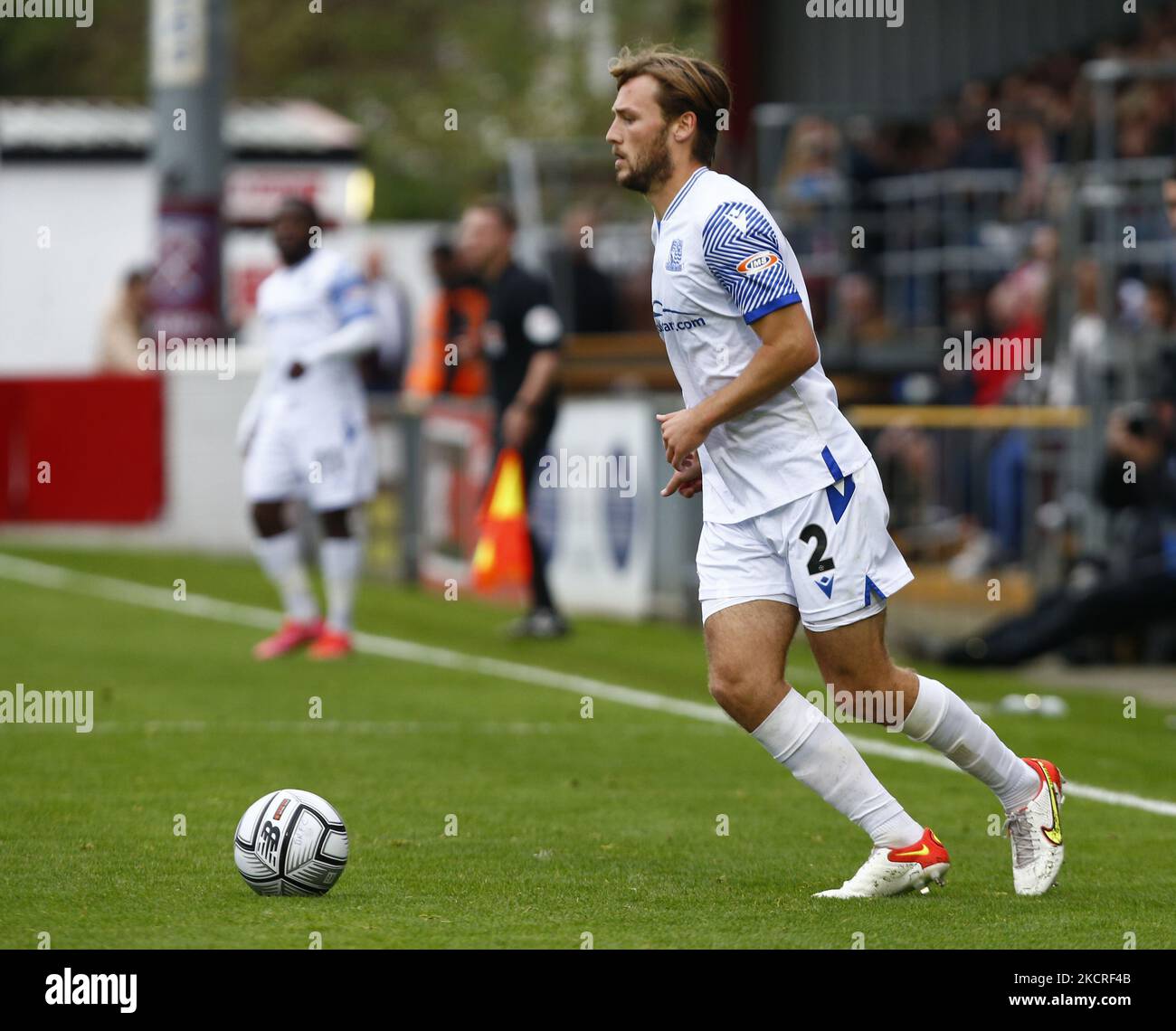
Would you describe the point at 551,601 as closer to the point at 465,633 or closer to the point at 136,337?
the point at 465,633

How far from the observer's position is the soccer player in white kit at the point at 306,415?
13.1 metres

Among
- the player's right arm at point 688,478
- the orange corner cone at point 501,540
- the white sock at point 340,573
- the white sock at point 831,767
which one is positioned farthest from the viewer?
the orange corner cone at point 501,540

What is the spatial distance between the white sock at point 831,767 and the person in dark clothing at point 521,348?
777 centimetres

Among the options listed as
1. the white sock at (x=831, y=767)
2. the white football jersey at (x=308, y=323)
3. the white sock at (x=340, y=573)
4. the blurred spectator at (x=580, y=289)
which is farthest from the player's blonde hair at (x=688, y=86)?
the blurred spectator at (x=580, y=289)

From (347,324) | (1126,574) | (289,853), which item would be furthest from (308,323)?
(289,853)

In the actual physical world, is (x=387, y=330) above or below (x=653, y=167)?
below

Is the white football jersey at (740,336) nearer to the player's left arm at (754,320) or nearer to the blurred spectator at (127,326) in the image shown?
the player's left arm at (754,320)

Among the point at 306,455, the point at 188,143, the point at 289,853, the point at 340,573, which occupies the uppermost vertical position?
the point at 188,143

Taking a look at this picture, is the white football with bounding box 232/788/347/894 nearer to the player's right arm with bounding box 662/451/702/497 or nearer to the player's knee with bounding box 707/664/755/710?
the player's knee with bounding box 707/664/755/710

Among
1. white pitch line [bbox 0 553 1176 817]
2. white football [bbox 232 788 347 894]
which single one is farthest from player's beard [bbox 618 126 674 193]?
white pitch line [bbox 0 553 1176 817]

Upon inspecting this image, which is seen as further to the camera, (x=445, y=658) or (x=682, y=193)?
(x=445, y=658)

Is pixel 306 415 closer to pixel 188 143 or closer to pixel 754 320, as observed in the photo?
pixel 754 320

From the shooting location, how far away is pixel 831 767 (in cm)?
657

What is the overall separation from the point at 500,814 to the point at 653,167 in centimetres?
262
